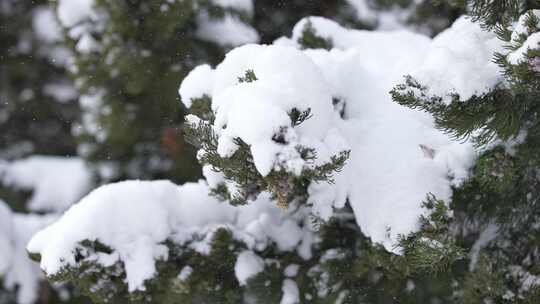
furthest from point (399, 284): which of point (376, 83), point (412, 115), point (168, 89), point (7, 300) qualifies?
point (7, 300)

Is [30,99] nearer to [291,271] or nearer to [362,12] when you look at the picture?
[362,12]

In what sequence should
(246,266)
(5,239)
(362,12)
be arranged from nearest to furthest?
(246,266) → (362,12) → (5,239)

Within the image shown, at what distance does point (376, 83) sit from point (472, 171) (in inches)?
23.4

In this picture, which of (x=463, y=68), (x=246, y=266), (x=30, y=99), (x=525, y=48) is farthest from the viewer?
(x=30, y=99)

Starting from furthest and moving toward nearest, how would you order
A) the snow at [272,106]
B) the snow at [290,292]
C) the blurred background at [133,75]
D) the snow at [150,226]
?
the blurred background at [133,75], the snow at [290,292], the snow at [150,226], the snow at [272,106]

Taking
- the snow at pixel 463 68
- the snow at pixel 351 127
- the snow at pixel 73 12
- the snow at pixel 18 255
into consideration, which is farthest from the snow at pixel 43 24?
the snow at pixel 463 68

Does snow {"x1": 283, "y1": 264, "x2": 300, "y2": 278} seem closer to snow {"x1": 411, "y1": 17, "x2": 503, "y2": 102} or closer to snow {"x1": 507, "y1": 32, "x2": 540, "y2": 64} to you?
snow {"x1": 411, "y1": 17, "x2": 503, "y2": 102}

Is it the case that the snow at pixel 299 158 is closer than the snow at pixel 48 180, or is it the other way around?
the snow at pixel 299 158

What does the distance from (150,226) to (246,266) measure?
46 cm

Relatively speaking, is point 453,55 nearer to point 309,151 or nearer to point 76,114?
point 309,151

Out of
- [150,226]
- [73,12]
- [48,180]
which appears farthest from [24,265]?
[150,226]

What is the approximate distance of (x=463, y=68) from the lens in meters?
1.70

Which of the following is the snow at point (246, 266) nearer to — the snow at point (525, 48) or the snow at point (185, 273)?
the snow at point (185, 273)

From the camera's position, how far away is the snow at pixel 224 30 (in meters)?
3.20
